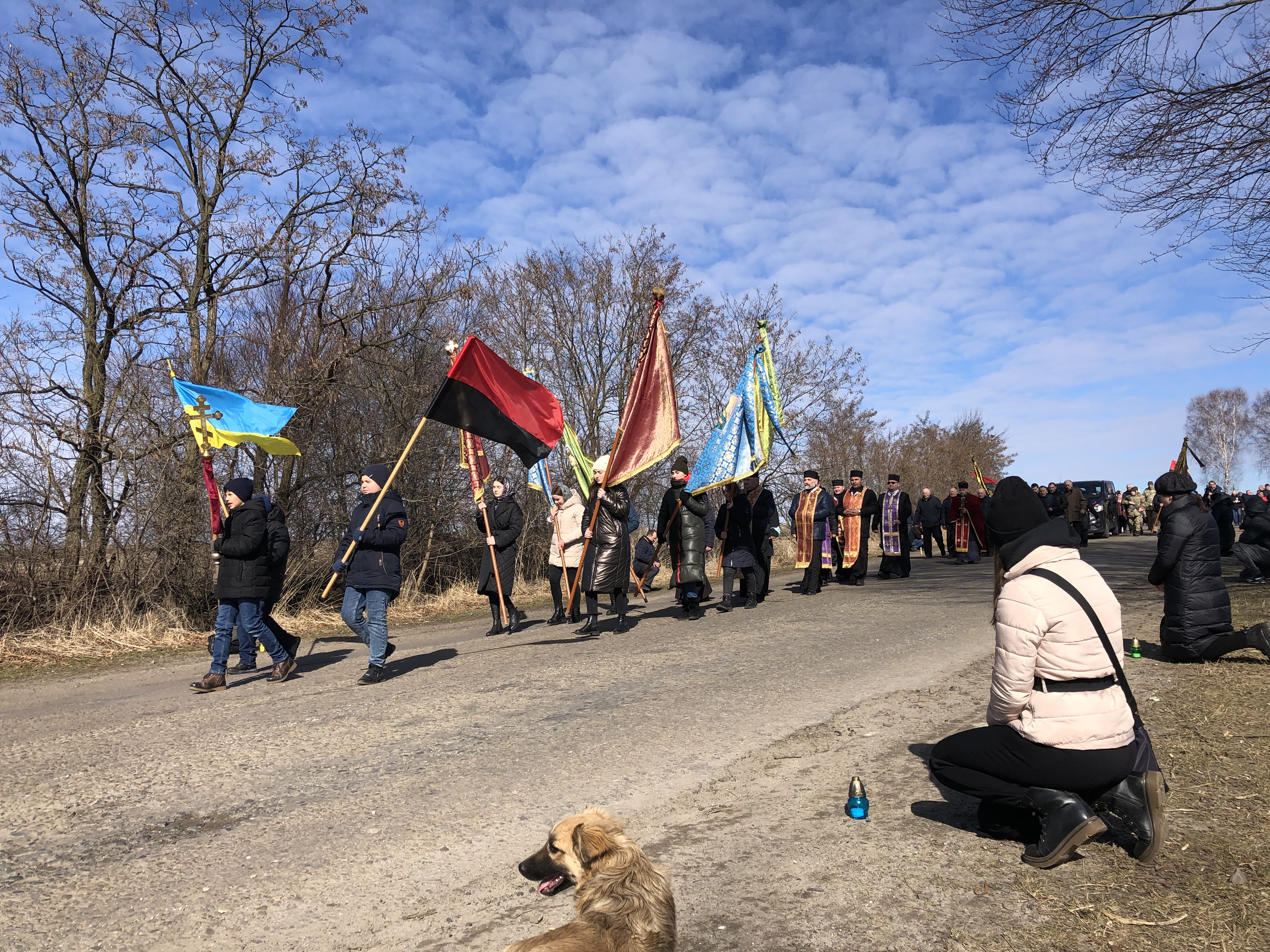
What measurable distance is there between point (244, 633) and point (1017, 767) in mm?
7636

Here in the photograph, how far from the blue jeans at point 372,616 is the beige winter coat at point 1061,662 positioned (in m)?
6.15

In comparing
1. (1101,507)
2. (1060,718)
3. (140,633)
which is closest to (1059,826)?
(1060,718)

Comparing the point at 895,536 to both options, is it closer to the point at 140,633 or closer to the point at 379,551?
the point at 379,551

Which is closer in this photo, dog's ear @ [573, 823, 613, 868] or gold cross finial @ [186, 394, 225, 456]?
dog's ear @ [573, 823, 613, 868]

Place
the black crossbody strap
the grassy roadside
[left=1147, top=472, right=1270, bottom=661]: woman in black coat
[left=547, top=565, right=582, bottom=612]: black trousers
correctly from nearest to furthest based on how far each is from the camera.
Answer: the grassy roadside
the black crossbody strap
[left=1147, top=472, right=1270, bottom=661]: woman in black coat
[left=547, top=565, right=582, bottom=612]: black trousers

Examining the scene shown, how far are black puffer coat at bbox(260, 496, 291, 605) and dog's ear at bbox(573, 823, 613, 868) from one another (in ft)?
22.6

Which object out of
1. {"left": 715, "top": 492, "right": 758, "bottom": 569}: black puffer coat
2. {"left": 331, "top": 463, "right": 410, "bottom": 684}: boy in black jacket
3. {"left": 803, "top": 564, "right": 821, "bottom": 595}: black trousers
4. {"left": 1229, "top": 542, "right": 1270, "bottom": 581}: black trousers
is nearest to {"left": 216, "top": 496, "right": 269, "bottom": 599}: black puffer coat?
{"left": 331, "top": 463, "right": 410, "bottom": 684}: boy in black jacket

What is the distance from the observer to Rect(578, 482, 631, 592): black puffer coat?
1109 centimetres

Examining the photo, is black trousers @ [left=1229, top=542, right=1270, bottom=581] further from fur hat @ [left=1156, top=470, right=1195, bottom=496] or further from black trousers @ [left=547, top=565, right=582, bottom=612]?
black trousers @ [left=547, top=565, right=582, bottom=612]

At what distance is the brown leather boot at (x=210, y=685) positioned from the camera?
8.36 meters

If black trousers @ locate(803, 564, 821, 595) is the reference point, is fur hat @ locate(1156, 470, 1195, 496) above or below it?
above

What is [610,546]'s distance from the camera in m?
11.2

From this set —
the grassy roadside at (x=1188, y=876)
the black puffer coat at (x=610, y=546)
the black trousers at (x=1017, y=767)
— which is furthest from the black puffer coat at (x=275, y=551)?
the grassy roadside at (x=1188, y=876)

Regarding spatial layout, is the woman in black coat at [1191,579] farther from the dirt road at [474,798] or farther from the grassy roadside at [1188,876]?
the grassy roadside at [1188,876]
